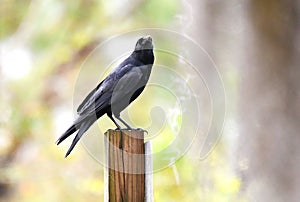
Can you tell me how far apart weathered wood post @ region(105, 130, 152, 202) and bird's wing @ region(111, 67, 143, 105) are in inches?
3.8

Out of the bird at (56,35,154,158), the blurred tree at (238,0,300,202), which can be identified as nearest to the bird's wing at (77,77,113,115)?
the bird at (56,35,154,158)

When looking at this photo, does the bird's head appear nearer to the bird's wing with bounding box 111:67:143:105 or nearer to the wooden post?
the bird's wing with bounding box 111:67:143:105

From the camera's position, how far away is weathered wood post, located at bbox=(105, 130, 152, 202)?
1.10 meters

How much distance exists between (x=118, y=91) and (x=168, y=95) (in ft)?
1.12

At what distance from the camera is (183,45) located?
2211mm

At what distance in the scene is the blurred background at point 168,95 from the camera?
2227mm

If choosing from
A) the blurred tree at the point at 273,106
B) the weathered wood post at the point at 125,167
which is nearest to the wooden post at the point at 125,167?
the weathered wood post at the point at 125,167

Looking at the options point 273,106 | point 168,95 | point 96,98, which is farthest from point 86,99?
point 273,106

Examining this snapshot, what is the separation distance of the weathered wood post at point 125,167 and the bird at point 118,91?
0.04 metres

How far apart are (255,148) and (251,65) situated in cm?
32

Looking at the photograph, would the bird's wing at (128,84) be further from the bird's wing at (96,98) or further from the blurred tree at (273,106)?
the blurred tree at (273,106)

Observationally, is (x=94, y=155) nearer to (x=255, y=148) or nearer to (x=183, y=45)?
(x=183, y=45)

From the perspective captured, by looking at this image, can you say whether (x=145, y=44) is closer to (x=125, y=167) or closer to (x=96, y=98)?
(x=96, y=98)

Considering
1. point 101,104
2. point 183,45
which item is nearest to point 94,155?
point 101,104
